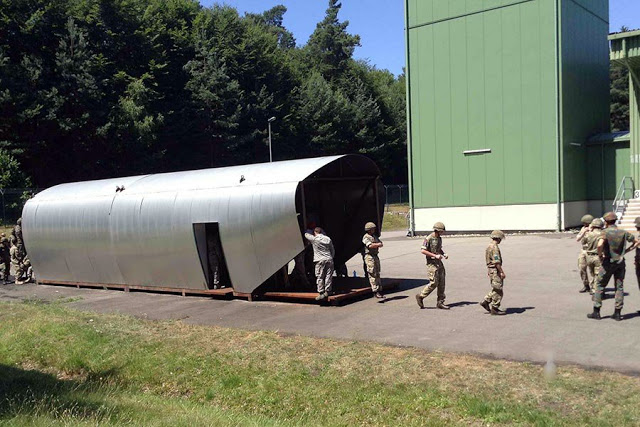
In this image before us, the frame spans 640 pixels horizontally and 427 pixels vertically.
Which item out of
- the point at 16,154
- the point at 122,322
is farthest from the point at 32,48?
the point at 122,322

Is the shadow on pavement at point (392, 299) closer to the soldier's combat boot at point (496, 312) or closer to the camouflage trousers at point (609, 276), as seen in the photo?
the soldier's combat boot at point (496, 312)

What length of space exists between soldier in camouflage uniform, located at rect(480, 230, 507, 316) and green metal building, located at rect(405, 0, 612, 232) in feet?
56.0

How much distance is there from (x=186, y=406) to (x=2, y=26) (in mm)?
38131

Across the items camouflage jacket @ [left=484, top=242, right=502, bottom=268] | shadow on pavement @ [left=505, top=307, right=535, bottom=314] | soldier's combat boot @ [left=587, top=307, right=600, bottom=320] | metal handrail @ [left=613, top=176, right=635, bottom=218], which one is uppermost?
metal handrail @ [left=613, top=176, right=635, bottom=218]

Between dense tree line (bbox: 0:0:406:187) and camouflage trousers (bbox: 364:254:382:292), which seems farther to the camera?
dense tree line (bbox: 0:0:406:187)

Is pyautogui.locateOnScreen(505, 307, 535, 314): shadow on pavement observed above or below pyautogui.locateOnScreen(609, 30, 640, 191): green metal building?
below

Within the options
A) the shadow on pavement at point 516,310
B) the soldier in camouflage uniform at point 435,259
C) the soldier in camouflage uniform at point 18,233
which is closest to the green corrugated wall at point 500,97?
the shadow on pavement at point 516,310

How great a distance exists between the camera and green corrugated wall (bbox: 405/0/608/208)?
26750 millimetres

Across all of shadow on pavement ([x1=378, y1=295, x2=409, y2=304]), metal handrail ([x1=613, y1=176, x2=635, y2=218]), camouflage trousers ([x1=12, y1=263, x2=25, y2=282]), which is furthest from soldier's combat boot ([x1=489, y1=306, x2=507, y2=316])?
metal handrail ([x1=613, y1=176, x2=635, y2=218])

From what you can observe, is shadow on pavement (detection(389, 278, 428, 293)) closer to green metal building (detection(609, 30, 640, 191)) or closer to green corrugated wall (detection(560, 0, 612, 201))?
green corrugated wall (detection(560, 0, 612, 201))

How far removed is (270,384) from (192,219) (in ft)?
23.3

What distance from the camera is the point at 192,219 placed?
14555 millimetres

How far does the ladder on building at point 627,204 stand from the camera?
2378 cm

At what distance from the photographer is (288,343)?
32.2ft
